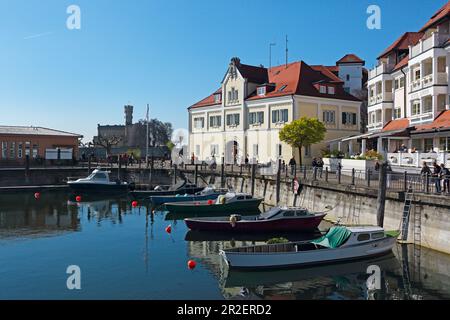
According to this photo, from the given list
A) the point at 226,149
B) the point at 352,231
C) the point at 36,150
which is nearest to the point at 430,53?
the point at 352,231

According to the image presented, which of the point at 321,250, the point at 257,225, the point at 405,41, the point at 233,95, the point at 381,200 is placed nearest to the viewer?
the point at 321,250

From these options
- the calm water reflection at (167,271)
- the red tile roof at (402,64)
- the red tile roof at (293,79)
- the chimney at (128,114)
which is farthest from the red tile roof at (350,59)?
the chimney at (128,114)

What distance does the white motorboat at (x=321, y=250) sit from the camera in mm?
20812

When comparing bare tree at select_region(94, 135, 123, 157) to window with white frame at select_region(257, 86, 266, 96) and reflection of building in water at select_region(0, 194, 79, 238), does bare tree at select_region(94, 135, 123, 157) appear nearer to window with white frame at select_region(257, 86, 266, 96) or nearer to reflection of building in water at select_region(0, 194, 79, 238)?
reflection of building in water at select_region(0, 194, 79, 238)

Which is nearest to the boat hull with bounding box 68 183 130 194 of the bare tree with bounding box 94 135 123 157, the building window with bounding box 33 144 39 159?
the building window with bounding box 33 144 39 159

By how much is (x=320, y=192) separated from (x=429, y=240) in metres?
11.9

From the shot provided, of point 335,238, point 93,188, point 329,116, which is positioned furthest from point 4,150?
point 335,238

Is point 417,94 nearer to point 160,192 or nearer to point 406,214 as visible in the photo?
point 406,214

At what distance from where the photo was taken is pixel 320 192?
34156 millimetres

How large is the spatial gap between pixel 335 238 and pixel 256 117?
120 feet

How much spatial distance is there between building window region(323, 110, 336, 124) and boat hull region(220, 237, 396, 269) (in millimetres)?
33880

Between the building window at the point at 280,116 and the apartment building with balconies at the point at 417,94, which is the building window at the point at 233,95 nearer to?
the building window at the point at 280,116

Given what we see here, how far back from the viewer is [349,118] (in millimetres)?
57312

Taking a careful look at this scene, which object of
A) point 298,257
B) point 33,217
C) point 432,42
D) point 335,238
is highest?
point 432,42
